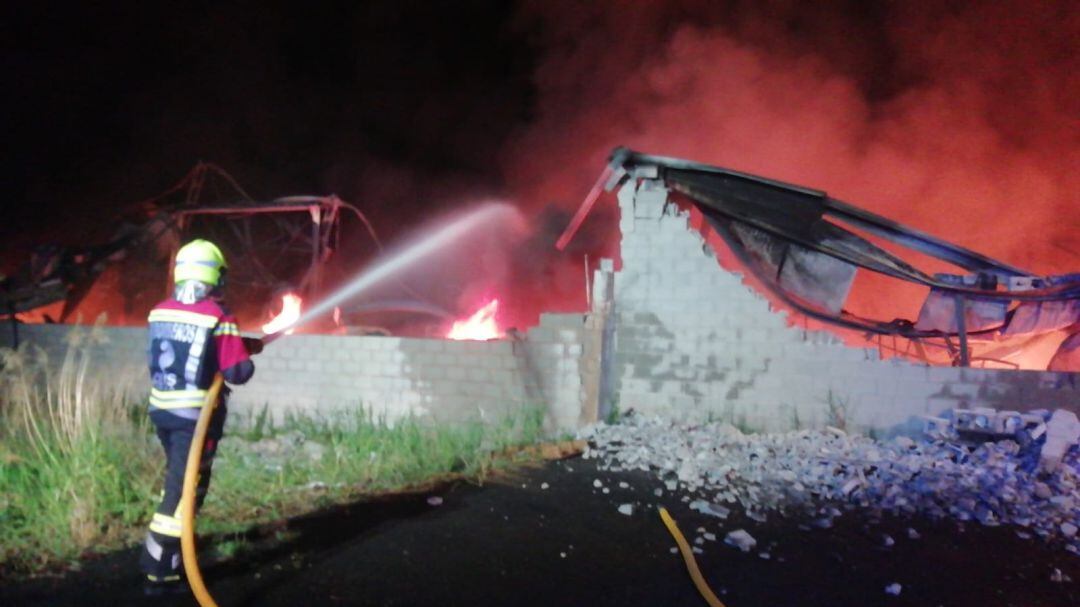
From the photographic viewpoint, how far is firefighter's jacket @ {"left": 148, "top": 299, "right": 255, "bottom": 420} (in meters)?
3.52

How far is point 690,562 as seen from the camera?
13.0ft

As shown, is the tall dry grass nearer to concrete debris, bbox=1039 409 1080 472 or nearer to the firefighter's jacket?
the firefighter's jacket

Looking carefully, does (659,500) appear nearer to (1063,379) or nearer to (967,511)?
(967,511)

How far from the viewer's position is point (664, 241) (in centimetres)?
764

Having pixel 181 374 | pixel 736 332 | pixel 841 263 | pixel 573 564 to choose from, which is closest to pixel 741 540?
pixel 573 564

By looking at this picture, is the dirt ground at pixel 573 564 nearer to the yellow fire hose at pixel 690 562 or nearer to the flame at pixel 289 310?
the yellow fire hose at pixel 690 562

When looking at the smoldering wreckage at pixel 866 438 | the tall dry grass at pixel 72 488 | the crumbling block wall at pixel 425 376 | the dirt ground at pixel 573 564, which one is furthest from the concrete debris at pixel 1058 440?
the tall dry grass at pixel 72 488

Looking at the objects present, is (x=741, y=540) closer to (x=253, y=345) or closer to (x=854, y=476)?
(x=854, y=476)

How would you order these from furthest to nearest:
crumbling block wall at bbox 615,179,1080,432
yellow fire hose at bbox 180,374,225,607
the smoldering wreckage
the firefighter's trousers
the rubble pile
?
crumbling block wall at bbox 615,179,1080,432
the smoldering wreckage
the rubble pile
the firefighter's trousers
yellow fire hose at bbox 180,374,225,607

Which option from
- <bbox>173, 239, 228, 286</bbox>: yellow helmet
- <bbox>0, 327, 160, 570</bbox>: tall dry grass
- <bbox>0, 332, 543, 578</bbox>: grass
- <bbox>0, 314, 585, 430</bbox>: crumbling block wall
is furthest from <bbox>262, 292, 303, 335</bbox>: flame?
<bbox>173, 239, 228, 286</bbox>: yellow helmet

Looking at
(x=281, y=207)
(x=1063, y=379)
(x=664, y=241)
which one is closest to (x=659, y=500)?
(x=664, y=241)

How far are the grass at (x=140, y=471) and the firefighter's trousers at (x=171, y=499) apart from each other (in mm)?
550

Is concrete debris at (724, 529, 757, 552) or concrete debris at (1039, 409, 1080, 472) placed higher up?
concrete debris at (1039, 409, 1080, 472)

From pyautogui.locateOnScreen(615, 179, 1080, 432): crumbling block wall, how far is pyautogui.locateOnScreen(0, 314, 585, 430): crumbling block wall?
2.50 feet
